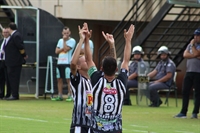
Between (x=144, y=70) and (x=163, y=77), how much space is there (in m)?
0.84

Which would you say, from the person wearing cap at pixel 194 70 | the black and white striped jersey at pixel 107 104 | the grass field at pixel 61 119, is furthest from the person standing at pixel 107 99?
the person wearing cap at pixel 194 70

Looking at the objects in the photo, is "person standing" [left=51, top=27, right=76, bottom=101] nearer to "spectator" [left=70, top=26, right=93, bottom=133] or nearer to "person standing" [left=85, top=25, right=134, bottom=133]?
"spectator" [left=70, top=26, right=93, bottom=133]

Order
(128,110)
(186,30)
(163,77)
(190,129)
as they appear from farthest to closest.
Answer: (186,30), (163,77), (128,110), (190,129)

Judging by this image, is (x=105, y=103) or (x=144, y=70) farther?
(x=144, y=70)

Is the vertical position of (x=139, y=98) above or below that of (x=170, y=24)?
below

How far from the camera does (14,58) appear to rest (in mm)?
20984

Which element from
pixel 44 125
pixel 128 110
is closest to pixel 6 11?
pixel 128 110

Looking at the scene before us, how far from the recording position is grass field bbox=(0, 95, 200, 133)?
13516mm

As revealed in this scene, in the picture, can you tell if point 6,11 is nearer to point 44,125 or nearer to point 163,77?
point 163,77

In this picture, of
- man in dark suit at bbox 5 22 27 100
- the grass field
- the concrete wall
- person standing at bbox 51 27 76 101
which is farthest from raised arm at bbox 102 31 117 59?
the concrete wall

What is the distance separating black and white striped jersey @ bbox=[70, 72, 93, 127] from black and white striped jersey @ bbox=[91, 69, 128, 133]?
1.20ft

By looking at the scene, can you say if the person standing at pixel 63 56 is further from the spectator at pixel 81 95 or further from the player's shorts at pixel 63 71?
the spectator at pixel 81 95

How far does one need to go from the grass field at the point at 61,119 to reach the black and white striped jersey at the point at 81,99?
4.55 meters

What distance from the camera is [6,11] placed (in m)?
27.8
